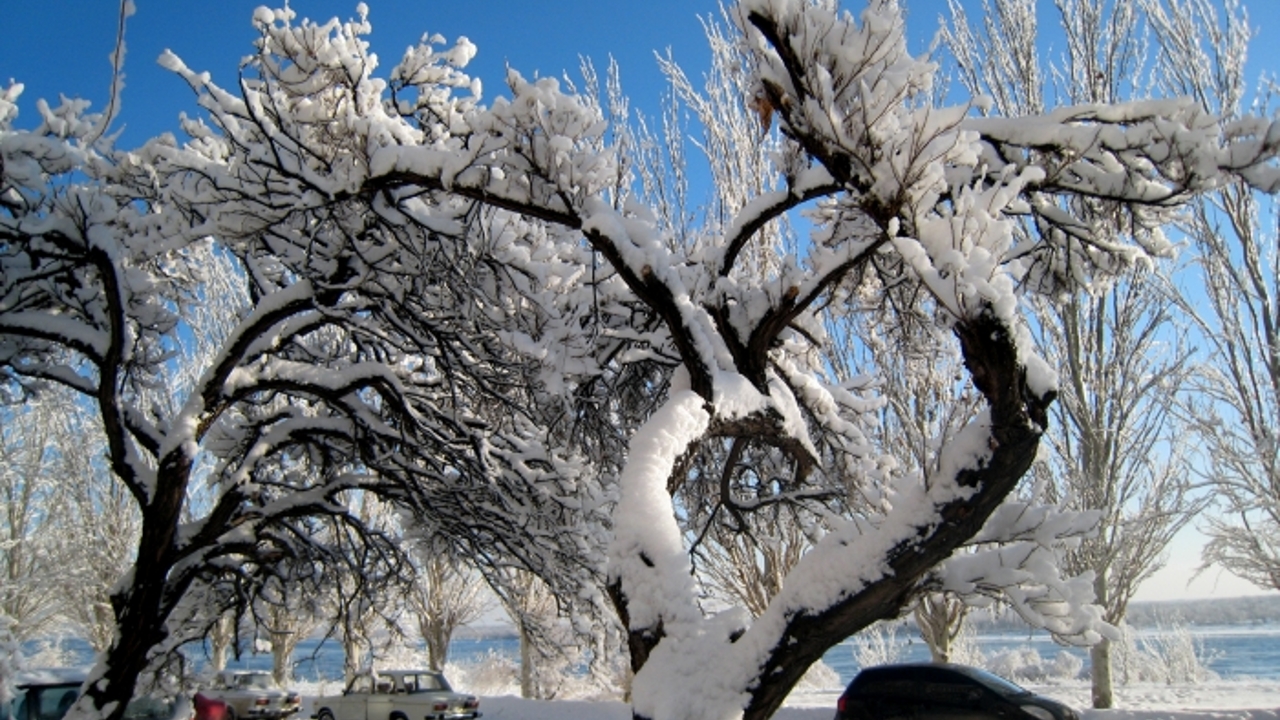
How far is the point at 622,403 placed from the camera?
22.7 feet

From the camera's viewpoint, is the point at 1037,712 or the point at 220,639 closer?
the point at 1037,712

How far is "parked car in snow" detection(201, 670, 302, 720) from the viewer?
50.2 ft

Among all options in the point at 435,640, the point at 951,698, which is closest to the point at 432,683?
the point at 435,640

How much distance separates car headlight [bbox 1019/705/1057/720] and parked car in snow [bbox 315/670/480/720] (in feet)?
31.4

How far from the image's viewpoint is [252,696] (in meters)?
15.4

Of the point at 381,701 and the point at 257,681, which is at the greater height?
the point at 257,681

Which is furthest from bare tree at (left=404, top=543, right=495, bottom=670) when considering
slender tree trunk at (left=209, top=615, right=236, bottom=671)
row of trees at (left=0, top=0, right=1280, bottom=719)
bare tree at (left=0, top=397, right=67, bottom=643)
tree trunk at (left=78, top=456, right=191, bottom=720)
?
tree trunk at (left=78, top=456, right=191, bottom=720)

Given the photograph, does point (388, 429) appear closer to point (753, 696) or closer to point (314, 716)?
point (753, 696)

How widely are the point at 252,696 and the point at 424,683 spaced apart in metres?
3.22

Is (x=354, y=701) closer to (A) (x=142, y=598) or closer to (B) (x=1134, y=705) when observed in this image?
(A) (x=142, y=598)

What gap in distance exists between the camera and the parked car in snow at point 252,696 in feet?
50.2

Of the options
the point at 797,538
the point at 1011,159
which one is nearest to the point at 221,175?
the point at 1011,159

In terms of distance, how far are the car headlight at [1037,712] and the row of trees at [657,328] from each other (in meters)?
2.87

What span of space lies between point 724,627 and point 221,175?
15.4ft
